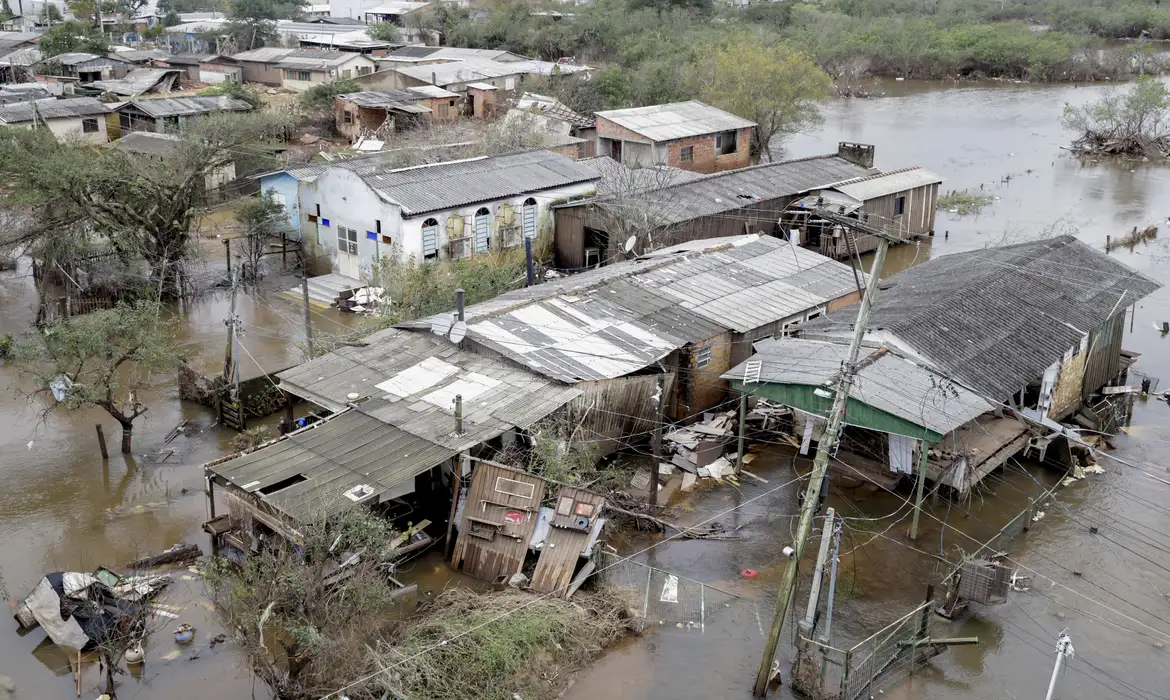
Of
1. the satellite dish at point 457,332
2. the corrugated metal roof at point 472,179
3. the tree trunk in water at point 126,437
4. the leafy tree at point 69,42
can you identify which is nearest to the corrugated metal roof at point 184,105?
the leafy tree at point 69,42

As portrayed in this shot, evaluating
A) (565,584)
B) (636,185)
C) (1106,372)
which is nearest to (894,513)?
(565,584)

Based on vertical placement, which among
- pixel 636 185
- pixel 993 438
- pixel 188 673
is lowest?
pixel 188 673

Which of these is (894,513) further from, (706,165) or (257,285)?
(706,165)

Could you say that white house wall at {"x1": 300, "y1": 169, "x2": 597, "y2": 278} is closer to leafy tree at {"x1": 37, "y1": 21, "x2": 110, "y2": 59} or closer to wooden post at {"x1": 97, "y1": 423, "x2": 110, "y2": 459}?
wooden post at {"x1": 97, "y1": 423, "x2": 110, "y2": 459}

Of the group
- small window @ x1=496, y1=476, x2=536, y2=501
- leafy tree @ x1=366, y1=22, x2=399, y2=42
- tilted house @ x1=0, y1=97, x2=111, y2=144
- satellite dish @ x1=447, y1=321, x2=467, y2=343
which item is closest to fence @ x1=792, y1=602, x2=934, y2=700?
small window @ x1=496, y1=476, x2=536, y2=501

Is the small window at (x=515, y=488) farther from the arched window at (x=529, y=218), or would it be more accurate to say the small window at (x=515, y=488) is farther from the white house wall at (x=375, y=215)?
the arched window at (x=529, y=218)

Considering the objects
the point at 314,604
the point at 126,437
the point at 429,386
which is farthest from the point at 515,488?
the point at 126,437
